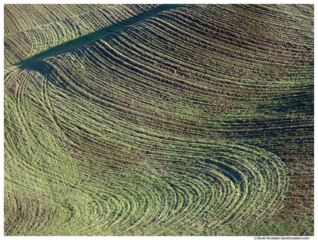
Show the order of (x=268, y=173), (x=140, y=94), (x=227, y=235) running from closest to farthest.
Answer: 1. (x=227, y=235)
2. (x=268, y=173)
3. (x=140, y=94)

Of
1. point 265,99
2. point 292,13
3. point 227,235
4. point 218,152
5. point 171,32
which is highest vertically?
point 292,13

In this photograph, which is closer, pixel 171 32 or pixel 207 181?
pixel 207 181

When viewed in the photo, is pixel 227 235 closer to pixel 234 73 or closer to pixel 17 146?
pixel 234 73

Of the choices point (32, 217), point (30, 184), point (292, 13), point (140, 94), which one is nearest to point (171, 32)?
point (140, 94)

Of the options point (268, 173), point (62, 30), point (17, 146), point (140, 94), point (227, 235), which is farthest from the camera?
point (62, 30)

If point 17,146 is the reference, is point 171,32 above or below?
above

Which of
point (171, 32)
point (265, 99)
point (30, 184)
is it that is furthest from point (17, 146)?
point (265, 99)
